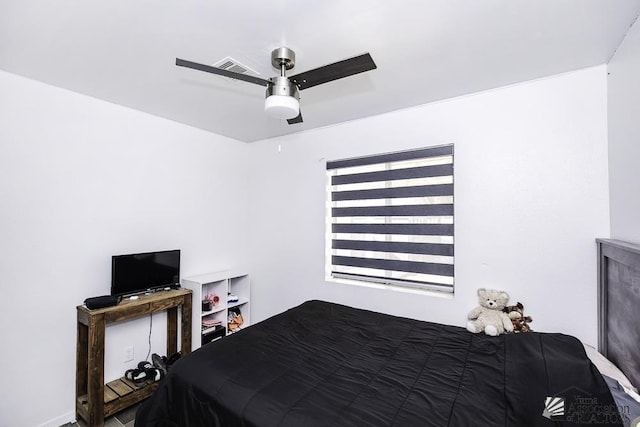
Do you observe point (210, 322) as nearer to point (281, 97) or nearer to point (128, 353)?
point (128, 353)

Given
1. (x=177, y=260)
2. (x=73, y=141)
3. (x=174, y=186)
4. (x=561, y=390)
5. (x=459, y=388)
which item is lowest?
(x=459, y=388)

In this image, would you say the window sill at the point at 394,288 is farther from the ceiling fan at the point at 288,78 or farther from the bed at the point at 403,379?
the ceiling fan at the point at 288,78

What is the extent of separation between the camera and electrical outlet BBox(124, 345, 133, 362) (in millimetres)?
2596

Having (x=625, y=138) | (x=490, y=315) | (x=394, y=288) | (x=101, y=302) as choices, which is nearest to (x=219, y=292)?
(x=101, y=302)

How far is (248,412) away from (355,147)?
245cm

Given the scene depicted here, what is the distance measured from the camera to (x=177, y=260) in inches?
114

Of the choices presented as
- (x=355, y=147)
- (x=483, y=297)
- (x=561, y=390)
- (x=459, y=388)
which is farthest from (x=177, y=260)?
(x=561, y=390)

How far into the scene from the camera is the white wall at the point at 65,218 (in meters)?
2.02

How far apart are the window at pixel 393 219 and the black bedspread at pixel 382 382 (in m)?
0.71

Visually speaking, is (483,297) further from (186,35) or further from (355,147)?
(186,35)

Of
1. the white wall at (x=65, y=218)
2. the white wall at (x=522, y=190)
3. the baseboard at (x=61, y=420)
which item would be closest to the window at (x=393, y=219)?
the white wall at (x=522, y=190)

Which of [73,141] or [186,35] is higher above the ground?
[186,35]

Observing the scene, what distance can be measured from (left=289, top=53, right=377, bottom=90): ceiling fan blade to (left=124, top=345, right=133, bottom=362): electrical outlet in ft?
9.13

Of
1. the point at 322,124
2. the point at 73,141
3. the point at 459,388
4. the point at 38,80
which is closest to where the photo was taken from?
the point at 459,388
